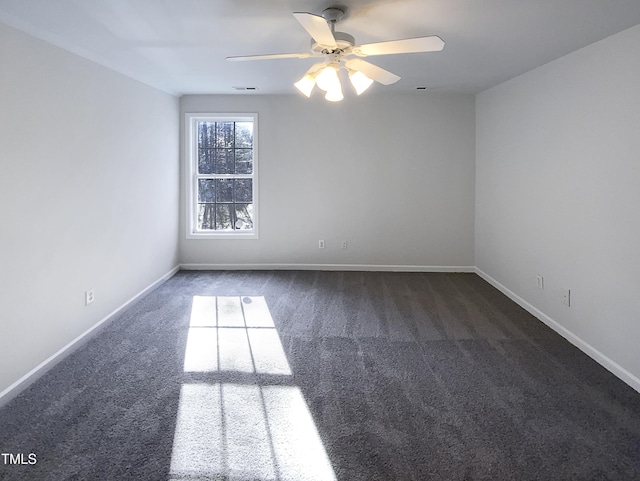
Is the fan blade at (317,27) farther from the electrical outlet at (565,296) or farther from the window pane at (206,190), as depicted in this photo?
the window pane at (206,190)

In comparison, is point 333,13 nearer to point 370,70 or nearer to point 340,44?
point 340,44

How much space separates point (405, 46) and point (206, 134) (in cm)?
388

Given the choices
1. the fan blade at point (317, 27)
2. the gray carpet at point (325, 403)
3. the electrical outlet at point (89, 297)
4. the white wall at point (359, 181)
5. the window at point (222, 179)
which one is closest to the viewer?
the gray carpet at point (325, 403)

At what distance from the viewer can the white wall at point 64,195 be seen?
2451mm

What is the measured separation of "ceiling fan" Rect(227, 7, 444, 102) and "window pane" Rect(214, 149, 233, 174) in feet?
9.42

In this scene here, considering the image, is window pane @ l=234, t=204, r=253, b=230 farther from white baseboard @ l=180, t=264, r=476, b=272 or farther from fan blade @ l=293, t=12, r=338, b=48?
fan blade @ l=293, t=12, r=338, b=48

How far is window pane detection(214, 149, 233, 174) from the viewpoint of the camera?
18.4 feet

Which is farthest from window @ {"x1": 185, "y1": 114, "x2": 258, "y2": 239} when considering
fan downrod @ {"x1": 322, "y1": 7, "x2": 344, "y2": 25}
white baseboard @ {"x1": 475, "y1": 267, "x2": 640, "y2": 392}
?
white baseboard @ {"x1": 475, "y1": 267, "x2": 640, "y2": 392}

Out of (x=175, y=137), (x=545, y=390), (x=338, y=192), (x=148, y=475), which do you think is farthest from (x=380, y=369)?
(x=175, y=137)

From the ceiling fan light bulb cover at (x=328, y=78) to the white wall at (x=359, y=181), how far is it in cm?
265

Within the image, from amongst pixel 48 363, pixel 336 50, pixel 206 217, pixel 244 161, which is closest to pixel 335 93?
pixel 336 50

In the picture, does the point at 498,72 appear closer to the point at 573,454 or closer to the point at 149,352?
the point at 573,454

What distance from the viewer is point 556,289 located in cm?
346

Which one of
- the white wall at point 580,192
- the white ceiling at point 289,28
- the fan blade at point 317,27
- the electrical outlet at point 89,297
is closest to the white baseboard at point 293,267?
the white wall at point 580,192
